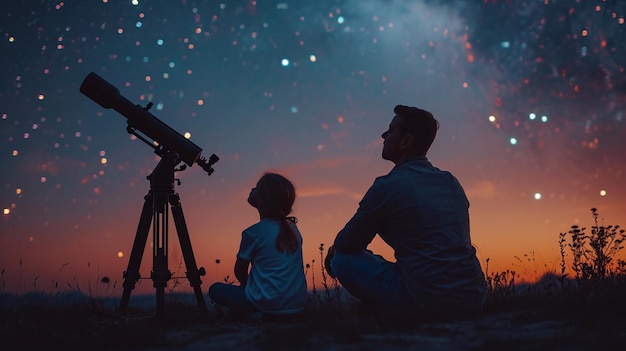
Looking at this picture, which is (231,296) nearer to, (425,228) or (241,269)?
(241,269)

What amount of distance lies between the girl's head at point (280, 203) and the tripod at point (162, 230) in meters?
1.51

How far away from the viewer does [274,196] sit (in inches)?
199

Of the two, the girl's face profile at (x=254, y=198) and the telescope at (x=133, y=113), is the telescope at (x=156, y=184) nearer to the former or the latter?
the telescope at (x=133, y=113)

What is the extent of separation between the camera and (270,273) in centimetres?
495

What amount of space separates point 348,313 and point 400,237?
3.54 feet

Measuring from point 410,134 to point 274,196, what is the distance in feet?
4.45

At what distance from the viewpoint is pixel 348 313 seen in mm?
5199

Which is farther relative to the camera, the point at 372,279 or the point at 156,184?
the point at 156,184

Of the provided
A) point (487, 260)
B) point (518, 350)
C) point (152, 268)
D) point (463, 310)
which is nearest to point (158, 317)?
point (152, 268)

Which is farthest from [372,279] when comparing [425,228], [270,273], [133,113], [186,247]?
[133,113]

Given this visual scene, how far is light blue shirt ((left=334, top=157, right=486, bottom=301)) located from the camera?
4438 millimetres

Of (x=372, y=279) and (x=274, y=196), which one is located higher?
(x=274, y=196)

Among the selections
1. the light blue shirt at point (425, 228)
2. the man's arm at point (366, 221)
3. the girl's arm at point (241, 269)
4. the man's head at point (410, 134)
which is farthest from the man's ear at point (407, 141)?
the girl's arm at point (241, 269)

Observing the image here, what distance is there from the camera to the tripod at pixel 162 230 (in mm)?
6059
